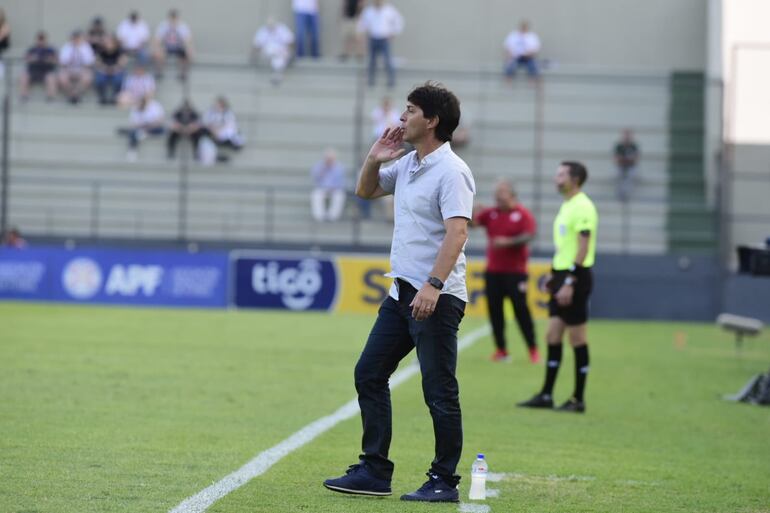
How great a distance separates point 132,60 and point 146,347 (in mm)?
16828

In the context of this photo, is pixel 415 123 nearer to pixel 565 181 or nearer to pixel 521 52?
pixel 565 181

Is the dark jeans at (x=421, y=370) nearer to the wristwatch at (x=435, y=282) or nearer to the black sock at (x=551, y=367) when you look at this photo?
the wristwatch at (x=435, y=282)

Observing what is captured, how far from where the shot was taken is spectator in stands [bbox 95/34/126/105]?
3159 centimetres

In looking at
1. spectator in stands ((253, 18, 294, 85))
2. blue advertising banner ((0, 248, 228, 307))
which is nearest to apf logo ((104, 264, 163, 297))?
blue advertising banner ((0, 248, 228, 307))

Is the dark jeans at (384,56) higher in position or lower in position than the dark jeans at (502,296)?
higher

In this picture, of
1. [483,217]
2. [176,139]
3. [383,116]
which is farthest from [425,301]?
[176,139]

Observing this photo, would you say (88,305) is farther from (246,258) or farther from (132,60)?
(132,60)

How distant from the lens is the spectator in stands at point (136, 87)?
103 ft

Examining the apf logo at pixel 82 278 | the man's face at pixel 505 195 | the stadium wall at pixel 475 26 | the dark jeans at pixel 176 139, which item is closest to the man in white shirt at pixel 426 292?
the man's face at pixel 505 195

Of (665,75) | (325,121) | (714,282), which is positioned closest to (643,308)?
(714,282)

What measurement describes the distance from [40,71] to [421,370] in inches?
1038

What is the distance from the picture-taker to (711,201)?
1161 inches

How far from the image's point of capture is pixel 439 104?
7.09 meters

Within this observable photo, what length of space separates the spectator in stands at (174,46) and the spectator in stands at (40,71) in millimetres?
2318
